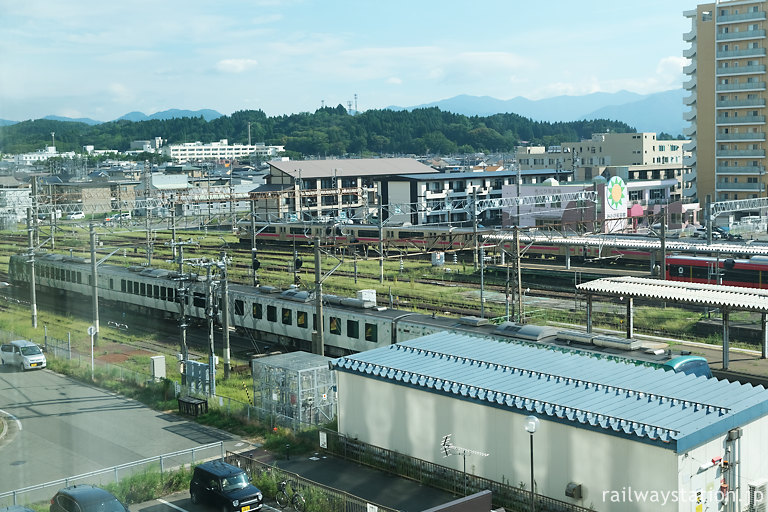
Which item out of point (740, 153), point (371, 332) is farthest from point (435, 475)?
point (740, 153)

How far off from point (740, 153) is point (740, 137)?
1.18 meters

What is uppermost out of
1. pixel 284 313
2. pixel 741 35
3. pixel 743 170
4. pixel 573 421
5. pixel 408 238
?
pixel 741 35

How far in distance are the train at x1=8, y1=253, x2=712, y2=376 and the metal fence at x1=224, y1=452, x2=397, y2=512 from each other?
6308 millimetres

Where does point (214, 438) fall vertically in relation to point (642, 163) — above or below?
below

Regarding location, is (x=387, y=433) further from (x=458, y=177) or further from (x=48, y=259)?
(x=458, y=177)

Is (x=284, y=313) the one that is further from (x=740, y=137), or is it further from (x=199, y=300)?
(x=740, y=137)

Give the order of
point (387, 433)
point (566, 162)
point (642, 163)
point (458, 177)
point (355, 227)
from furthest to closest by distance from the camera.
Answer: point (566, 162), point (642, 163), point (458, 177), point (355, 227), point (387, 433)

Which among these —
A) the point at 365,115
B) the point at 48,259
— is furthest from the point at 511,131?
the point at 48,259

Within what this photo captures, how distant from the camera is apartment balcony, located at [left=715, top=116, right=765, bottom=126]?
5934 centimetres

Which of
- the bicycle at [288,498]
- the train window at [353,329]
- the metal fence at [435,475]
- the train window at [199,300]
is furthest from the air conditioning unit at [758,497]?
the train window at [199,300]

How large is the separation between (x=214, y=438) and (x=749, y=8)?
56.4 m

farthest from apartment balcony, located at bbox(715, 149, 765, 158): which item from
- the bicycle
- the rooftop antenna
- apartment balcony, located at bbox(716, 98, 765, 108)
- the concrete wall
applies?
the bicycle

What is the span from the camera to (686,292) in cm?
2117

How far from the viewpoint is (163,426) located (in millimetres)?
17531
